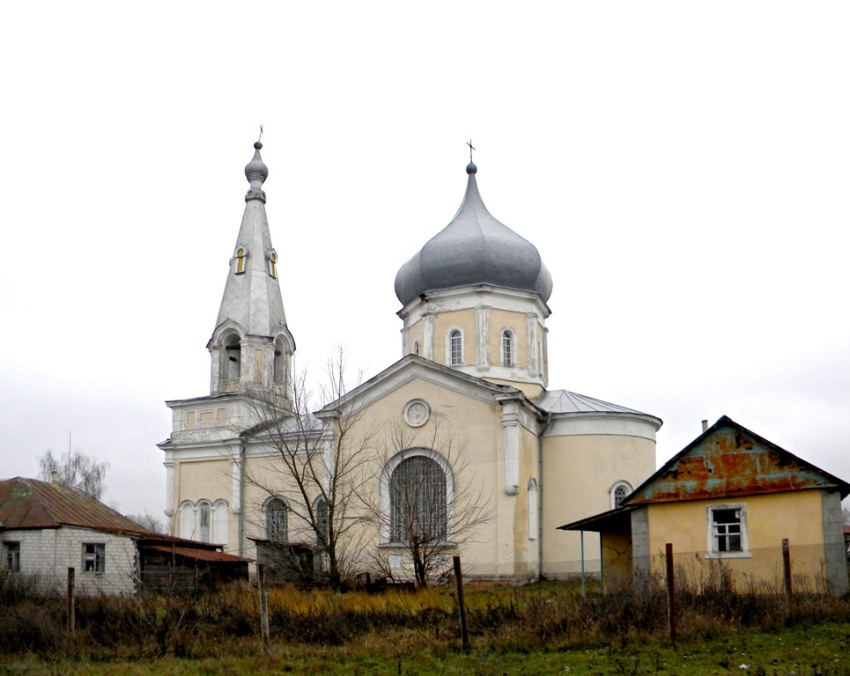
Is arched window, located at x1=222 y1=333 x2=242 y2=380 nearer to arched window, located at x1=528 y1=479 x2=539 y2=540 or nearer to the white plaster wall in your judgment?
the white plaster wall

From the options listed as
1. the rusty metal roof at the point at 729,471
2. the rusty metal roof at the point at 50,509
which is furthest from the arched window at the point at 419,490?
the rusty metal roof at the point at 729,471

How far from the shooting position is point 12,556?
22.7 meters

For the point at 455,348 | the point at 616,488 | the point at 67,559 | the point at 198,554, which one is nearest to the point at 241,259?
the point at 455,348

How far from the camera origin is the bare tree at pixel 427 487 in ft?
86.3

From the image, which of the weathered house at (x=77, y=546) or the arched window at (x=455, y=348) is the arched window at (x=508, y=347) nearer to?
the arched window at (x=455, y=348)

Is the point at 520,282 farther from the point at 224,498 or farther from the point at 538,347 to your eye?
the point at 224,498

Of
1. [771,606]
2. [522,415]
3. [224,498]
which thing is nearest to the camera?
[771,606]

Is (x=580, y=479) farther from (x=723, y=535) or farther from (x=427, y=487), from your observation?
(x=723, y=535)

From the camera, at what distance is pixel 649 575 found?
16.5 meters

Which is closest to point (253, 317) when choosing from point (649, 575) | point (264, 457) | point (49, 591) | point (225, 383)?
point (225, 383)

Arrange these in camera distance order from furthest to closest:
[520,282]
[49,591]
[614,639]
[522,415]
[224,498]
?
[224,498]
[520,282]
[522,415]
[49,591]
[614,639]

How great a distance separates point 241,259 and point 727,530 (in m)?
22.1

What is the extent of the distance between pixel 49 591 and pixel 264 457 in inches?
477

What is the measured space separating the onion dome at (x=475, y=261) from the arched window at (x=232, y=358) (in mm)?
6286
